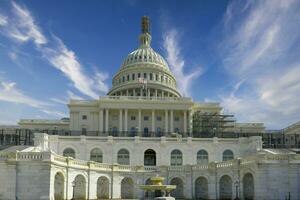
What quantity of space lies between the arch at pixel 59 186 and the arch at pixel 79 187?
16.2ft

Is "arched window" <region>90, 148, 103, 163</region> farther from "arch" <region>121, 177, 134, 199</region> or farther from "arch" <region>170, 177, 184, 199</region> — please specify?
"arch" <region>170, 177, 184, 199</region>

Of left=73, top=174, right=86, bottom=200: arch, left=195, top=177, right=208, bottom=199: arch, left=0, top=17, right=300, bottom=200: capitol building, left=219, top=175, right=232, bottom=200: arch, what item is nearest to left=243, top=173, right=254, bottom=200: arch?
left=0, top=17, right=300, bottom=200: capitol building

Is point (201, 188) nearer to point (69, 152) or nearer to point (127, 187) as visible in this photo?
point (127, 187)

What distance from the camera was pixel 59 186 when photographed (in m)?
48.8

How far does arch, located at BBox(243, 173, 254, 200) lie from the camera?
161 ft

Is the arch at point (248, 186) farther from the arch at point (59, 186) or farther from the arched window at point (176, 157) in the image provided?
the arch at point (59, 186)

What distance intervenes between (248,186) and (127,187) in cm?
2051

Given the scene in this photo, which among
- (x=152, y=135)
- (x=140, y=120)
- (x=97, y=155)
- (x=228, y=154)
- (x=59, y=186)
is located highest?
(x=140, y=120)

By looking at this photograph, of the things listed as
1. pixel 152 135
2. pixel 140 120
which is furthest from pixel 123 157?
pixel 140 120

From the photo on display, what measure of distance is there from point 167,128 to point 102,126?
17.6 m

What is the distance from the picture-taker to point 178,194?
198 ft

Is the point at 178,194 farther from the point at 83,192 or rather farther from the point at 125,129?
the point at 125,129

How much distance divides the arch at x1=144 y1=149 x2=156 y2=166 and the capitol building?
20 cm

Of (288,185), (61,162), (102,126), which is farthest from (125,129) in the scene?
(288,185)
